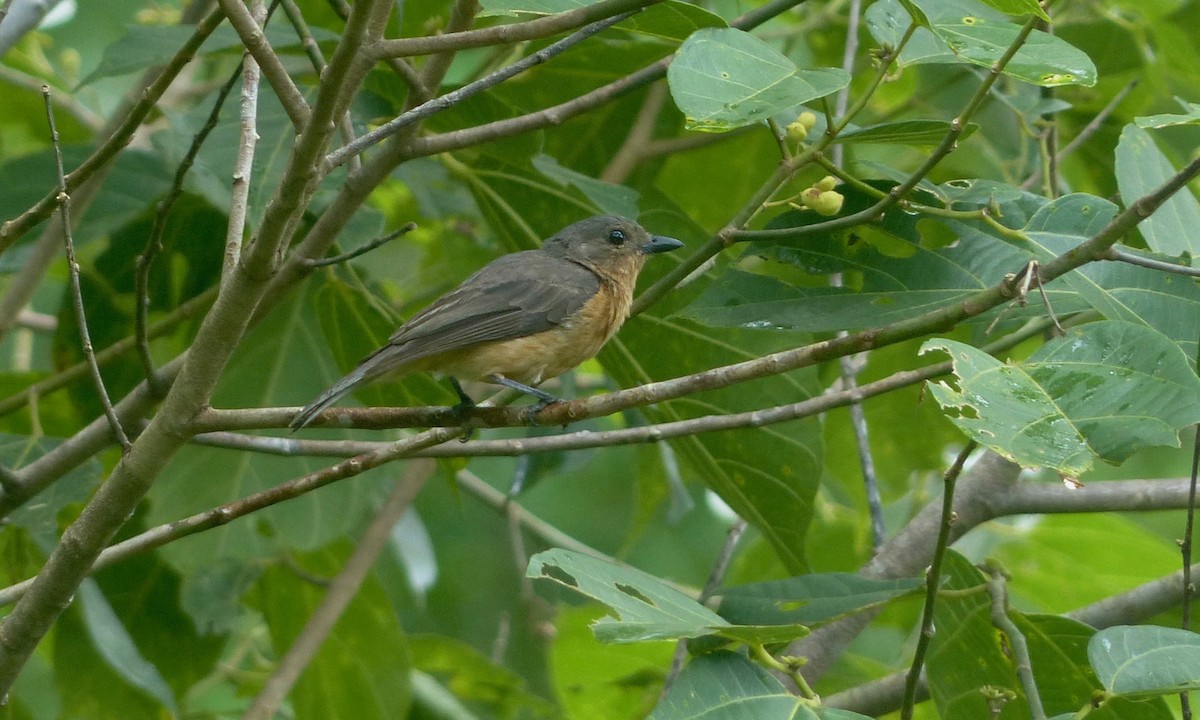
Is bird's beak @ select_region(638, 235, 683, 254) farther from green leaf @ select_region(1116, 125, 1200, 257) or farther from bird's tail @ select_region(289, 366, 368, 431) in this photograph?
green leaf @ select_region(1116, 125, 1200, 257)

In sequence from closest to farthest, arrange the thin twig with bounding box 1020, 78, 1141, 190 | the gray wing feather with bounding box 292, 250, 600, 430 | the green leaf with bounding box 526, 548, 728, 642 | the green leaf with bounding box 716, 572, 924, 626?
the green leaf with bounding box 526, 548, 728, 642
the green leaf with bounding box 716, 572, 924, 626
the gray wing feather with bounding box 292, 250, 600, 430
the thin twig with bounding box 1020, 78, 1141, 190

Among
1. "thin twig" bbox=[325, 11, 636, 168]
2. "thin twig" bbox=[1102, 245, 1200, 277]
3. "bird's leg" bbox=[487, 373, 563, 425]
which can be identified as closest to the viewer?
"thin twig" bbox=[1102, 245, 1200, 277]

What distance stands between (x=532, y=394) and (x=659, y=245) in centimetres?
84

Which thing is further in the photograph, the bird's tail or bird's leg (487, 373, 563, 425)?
bird's leg (487, 373, 563, 425)

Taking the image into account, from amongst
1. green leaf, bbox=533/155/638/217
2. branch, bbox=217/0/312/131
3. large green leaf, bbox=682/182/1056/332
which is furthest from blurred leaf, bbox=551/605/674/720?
branch, bbox=217/0/312/131

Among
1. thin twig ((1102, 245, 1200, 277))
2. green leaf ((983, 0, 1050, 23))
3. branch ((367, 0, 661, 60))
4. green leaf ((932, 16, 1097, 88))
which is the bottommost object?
thin twig ((1102, 245, 1200, 277))

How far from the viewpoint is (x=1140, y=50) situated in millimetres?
4766

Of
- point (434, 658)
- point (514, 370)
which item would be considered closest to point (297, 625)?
point (434, 658)

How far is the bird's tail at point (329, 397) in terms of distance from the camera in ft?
8.43

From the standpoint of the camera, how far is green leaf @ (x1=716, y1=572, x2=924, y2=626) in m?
2.66

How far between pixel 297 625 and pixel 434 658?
22.8 inches

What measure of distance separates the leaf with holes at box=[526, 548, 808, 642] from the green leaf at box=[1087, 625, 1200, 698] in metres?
0.52

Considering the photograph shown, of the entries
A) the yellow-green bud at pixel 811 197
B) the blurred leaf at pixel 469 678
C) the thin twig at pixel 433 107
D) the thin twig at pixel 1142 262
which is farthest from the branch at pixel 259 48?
the blurred leaf at pixel 469 678

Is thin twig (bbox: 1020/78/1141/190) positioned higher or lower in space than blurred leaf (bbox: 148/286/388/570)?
higher
